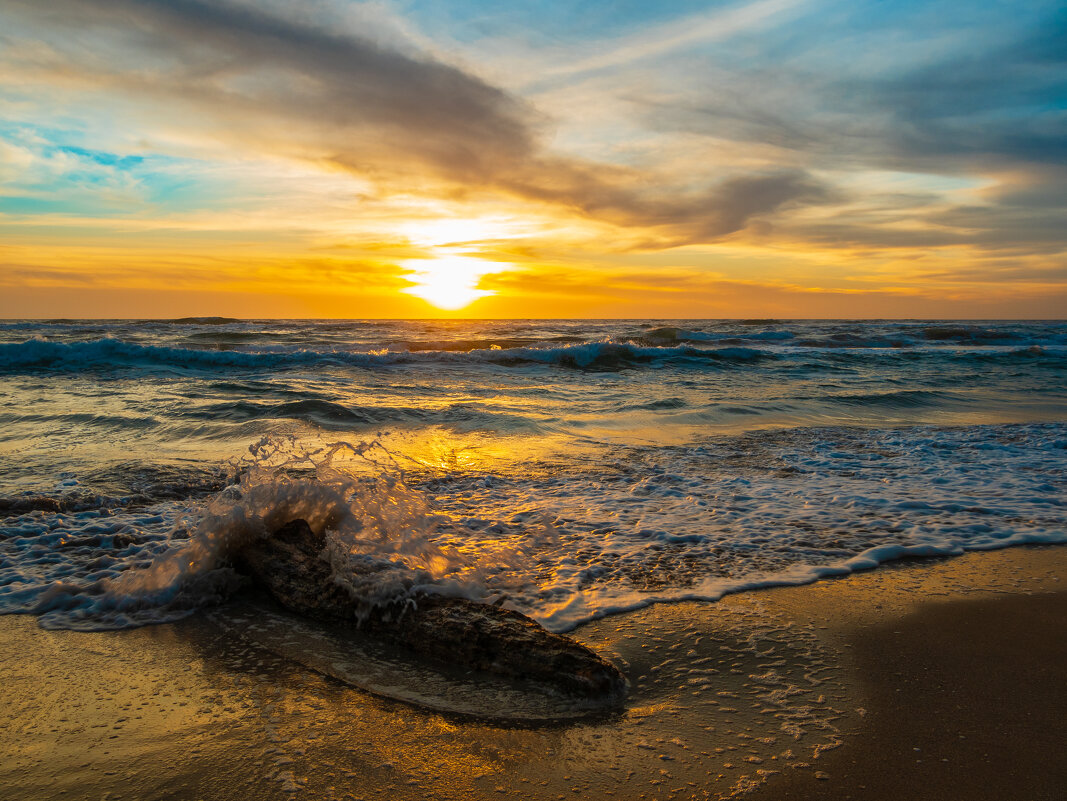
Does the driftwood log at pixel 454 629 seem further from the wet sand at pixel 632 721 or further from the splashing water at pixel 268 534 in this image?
the wet sand at pixel 632 721

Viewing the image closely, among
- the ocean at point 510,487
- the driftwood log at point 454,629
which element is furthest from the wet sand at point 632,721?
the ocean at point 510,487

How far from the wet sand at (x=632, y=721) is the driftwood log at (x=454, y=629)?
24cm

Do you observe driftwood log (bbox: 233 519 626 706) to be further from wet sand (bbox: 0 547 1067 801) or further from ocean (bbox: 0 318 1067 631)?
wet sand (bbox: 0 547 1067 801)

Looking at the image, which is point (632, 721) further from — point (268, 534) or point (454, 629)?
point (268, 534)

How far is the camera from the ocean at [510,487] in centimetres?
369

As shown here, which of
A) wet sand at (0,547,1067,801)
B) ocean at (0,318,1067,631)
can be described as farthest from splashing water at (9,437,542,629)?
wet sand at (0,547,1067,801)

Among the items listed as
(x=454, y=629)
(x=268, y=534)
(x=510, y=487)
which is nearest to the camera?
(x=454, y=629)

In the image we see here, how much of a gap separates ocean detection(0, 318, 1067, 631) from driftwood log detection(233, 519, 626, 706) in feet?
0.44

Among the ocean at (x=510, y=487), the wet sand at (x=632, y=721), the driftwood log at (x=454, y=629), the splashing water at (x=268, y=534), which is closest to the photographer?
the wet sand at (x=632, y=721)

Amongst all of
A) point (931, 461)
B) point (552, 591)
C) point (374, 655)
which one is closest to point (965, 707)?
point (552, 591)

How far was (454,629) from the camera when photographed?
2.87m

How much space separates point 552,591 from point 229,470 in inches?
158

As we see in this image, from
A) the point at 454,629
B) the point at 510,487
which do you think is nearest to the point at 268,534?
the point at 454,629

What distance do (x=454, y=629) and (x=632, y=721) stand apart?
2.84ft
